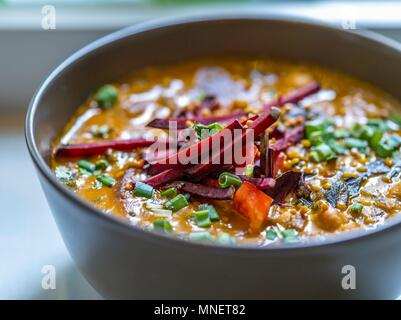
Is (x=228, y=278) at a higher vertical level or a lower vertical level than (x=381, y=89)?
lower

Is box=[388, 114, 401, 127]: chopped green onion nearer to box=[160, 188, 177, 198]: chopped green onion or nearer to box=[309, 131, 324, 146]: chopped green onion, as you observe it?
box=[309, 131, 324, 146]: chopped green onion

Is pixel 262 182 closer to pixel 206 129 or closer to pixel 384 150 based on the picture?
pixel 206 129

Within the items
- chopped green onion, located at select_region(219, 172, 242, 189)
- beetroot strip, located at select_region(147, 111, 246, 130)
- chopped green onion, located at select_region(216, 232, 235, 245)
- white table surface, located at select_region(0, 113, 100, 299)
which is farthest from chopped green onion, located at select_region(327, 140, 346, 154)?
white table surface, located at select_region(0, 113, 100, 299)

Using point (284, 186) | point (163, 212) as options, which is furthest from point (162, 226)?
point (284, 186)

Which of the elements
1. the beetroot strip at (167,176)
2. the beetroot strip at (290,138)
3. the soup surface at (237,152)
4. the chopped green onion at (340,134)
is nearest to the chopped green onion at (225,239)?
the soup surface at (237,152)

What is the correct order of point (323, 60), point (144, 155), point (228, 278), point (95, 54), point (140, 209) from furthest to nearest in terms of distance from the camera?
point (323, 60) → point (95, 54) → point (144, 155) → point (140, 209) → point (228, 278)

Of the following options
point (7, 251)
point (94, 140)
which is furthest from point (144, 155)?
point (7, 251)

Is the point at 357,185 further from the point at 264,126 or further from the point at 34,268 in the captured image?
the point at 34,268
